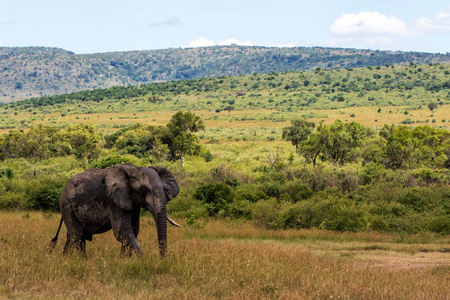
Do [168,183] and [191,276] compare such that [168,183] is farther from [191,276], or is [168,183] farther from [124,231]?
[191,276]

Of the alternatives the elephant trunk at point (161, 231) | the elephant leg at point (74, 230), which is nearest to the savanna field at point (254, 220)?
the elephant trunk at point (161, 231)

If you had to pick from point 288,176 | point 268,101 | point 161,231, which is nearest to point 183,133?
point 288,176

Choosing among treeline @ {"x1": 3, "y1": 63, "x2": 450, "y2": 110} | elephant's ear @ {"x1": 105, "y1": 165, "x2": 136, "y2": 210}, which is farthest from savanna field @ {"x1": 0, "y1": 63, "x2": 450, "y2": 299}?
treeline @ {"x1": 3, "y1": 63, "x2": 450, "y2": 110}

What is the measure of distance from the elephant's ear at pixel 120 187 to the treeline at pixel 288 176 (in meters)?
10.6

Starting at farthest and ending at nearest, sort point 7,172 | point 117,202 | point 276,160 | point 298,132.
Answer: point 298,132 → point 276,160 → point 7,172 → point 117,202

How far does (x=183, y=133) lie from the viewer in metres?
47.1

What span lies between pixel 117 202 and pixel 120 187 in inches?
12.3

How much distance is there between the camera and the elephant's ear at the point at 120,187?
11.0 meters

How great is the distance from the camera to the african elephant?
1084cm

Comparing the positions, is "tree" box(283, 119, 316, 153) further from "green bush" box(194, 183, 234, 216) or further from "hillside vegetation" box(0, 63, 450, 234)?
"green bush" box(194, 183, 234, 216)

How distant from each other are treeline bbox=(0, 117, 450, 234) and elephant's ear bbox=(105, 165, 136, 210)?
10.6 metres

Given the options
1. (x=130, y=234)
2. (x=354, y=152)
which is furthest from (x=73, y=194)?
(x=354, y=152)

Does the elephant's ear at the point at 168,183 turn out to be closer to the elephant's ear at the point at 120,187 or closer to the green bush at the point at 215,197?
the elephant's ear at the point at 120,187

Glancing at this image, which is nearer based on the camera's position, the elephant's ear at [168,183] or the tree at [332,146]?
the elephant's ear at [168,183]
